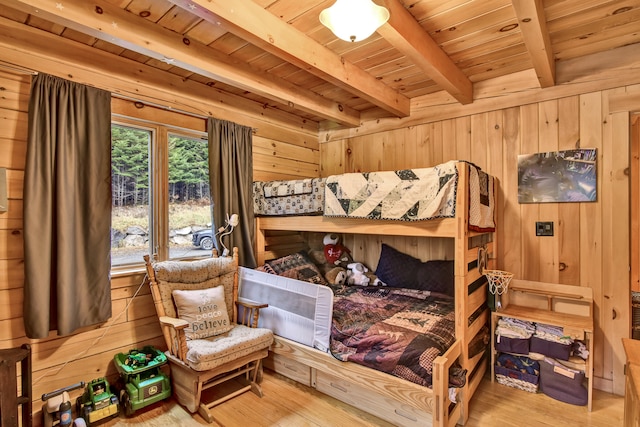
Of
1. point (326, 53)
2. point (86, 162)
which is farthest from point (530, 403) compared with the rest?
point (86, 162)

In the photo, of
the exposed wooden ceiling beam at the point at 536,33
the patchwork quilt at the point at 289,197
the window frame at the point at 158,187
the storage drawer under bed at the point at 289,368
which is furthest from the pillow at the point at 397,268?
the window frame at the point at 158,187

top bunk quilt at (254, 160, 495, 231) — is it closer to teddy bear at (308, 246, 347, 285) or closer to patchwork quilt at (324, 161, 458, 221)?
patchwork quilt at (324, 161, 458, 221)

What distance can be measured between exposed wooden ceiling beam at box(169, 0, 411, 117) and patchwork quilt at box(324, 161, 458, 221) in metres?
0.77

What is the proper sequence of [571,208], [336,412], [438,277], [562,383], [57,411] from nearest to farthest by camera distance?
[57,411]
[336,412]
[562,383]
[571,208]
[438,277]

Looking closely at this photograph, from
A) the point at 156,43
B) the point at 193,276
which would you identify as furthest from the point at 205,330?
the point at 156,43

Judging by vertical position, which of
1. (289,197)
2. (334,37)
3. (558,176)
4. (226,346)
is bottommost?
(226,346)

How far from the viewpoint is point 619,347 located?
91.6 inches

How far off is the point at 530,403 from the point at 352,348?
4.25 feet

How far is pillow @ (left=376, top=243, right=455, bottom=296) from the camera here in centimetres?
281

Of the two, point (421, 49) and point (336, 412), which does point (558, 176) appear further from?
point (336, 412)

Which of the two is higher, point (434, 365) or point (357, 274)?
point (357, 274)

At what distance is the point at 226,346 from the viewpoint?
6.82 ft

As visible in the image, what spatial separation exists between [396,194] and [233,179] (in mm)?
1553

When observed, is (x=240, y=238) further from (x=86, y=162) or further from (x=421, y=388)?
(x=421, y=388)
